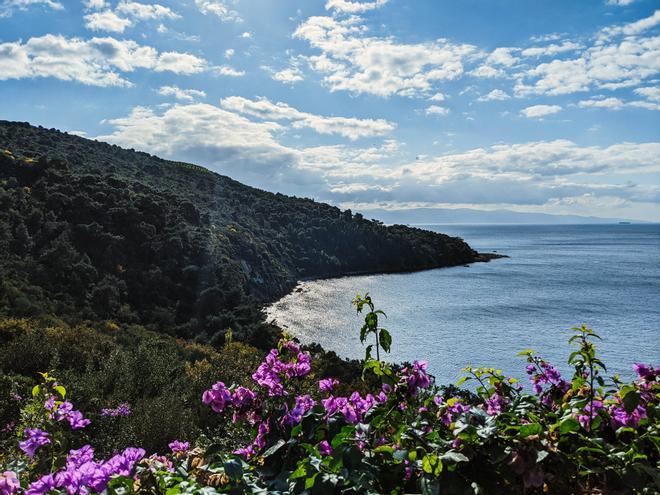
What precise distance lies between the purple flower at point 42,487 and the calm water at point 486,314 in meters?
19.0

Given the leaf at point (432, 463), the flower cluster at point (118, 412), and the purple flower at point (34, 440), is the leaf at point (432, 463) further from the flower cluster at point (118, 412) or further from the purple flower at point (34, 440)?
the flower cluster at point (118, 412)

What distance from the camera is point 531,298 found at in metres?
42.5

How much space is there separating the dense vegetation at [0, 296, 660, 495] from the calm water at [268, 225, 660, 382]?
17756 mm

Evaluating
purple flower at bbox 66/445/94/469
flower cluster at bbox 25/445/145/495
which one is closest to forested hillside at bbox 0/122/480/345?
purple flower at bbox 66/445/94/469

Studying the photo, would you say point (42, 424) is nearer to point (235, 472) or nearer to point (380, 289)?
point (235, 472)

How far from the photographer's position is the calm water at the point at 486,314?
23.7 m

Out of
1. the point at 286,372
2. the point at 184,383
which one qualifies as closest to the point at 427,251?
the point at 184,383

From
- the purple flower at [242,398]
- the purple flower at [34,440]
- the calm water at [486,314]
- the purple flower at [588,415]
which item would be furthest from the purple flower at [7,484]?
the calm water at [486,314]

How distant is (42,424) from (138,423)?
4.44 m

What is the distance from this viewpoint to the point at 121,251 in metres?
27.1

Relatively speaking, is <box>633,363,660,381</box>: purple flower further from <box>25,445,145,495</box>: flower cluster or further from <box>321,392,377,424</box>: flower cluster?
<box>25,445,145,495</box>: flower cluster

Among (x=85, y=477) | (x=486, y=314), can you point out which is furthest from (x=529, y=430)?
(x=486, y=314)

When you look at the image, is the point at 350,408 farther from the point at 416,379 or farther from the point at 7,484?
the point at 7,484

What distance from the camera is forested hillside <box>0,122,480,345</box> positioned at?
842 inches
